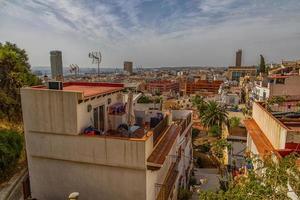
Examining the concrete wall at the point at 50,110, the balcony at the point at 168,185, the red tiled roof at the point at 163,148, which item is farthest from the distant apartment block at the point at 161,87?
the concrete wall at the point at 50,110

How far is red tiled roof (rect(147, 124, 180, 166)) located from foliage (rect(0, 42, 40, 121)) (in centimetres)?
1497

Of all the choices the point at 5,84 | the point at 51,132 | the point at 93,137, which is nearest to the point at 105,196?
the point at 93,137

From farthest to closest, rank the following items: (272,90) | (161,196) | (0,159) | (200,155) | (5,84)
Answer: (272,90) < (200,155) < (5,84) < (0,159) < (161,196)

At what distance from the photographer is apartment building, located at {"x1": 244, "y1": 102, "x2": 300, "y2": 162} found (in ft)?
25.5

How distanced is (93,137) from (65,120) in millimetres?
1445

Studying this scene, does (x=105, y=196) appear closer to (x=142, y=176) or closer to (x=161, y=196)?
(x=142, y=176)

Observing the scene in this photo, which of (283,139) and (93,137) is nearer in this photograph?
(283,139)

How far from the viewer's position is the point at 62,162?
31.8 feet

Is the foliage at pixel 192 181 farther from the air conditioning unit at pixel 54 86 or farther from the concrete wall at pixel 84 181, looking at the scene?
the air conditioning unit at pixel 54 86

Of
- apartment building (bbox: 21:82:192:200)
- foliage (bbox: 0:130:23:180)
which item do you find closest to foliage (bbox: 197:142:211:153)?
apartment building (bbox: 21:82:192:200)

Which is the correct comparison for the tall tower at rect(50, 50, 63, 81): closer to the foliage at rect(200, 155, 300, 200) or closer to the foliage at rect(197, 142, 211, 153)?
the foliage at rect(200, 155, 300, 200)

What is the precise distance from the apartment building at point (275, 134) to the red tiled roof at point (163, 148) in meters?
3.86

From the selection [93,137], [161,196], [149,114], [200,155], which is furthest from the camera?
[200,155]

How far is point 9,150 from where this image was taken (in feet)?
44.1
